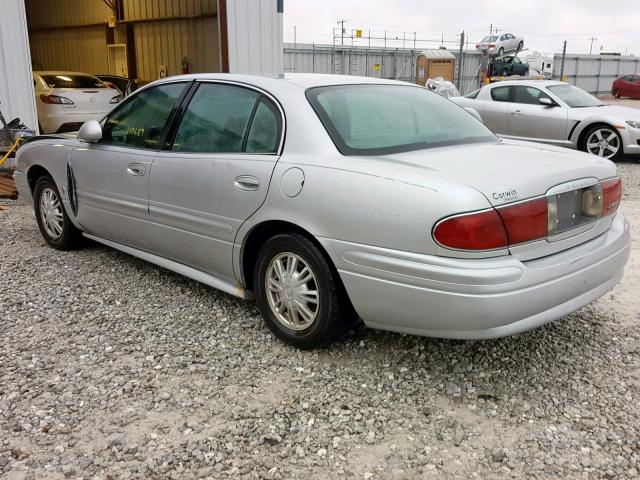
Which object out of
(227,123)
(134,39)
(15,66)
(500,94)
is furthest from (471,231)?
(134,39)

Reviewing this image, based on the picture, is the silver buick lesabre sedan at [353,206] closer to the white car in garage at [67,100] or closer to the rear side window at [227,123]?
the rear side window at [227,123]

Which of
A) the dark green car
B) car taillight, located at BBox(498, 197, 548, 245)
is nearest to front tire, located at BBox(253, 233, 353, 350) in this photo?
car taillight, located at BBox(498, 197, 548, 245)

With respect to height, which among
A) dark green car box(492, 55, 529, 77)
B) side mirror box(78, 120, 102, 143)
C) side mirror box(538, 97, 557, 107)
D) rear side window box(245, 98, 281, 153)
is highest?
dark green car box(492, 55, 529, 77)

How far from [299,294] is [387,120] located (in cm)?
113

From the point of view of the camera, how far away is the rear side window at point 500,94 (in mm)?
11654

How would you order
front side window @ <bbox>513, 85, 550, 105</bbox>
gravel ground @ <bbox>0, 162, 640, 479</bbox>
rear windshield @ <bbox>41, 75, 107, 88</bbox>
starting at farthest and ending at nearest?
rear windshield @ <bbox>41, 75, 107, 88</bbox>
front side window @ <bbox>513, 85, 550, 105</bbox>
gravel ground @ <bbox>0, 162, 640, 479</bbox>

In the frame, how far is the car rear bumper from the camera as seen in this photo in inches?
103

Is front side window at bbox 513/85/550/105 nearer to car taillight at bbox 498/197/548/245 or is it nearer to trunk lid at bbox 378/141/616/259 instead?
trunk lid at bbox 378/141/616/259

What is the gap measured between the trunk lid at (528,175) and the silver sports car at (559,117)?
25.4ft

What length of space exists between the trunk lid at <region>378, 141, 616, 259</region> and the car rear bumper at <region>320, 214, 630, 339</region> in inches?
3.5

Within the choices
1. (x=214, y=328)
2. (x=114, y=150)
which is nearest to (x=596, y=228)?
(x=214, y=328)

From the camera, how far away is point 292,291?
3316mm

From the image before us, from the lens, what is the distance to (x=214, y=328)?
12.2ft

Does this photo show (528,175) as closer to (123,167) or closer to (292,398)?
(292,398)
